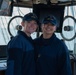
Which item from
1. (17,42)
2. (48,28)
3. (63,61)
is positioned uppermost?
(48,28)

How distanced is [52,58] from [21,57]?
300mm

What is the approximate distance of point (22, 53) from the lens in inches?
93.1

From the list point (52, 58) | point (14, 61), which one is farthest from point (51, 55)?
point (14, 61)

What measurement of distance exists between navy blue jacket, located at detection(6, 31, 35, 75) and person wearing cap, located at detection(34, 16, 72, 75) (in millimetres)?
82

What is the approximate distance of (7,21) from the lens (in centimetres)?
439

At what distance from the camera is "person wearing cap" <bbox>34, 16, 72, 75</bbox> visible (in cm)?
244

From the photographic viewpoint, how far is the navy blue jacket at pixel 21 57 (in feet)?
7.70

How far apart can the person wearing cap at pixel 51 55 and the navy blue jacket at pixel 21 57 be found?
3.2 inches

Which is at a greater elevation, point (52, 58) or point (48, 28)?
point (48, 28)

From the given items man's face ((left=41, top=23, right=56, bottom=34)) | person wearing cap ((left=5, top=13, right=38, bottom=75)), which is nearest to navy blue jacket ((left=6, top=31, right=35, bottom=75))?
person wearing cap ((left=5, top=13, right=38, bottom=75))

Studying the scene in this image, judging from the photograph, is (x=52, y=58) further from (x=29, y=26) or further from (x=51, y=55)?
(x=29, y=26)

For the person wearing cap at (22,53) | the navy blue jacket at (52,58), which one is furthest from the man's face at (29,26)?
the navy blue jacket at (52,58)

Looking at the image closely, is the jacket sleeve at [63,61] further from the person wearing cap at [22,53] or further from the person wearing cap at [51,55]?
the person wearing cap at [22,53]

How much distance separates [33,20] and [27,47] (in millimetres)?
278
